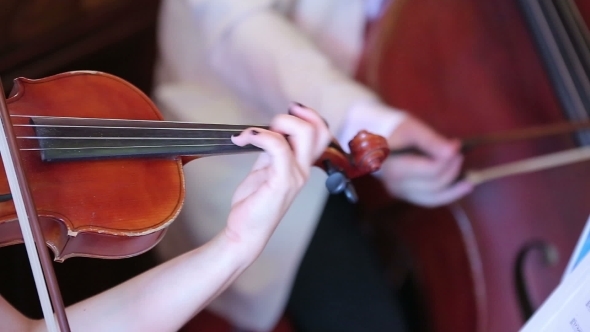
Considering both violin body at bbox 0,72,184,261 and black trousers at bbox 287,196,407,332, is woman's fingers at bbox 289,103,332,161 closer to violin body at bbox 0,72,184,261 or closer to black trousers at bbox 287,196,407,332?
violin body at bbox 0,72,184,261

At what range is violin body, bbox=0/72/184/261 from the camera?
0.51 m

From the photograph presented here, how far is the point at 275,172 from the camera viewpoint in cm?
55

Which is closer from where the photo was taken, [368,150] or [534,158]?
[368,150]

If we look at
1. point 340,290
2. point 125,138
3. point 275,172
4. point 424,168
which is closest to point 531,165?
point 424,168

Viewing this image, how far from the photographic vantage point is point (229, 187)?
76 cm

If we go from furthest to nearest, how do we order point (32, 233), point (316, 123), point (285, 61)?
1. point (285, 61)
2. point (316, 123)
3. point (32, 233)

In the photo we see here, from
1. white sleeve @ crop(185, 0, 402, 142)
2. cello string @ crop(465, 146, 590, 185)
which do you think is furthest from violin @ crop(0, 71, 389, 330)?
cello string @ crop(465, 146, 590, 185)

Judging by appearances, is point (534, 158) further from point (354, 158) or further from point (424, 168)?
point (354, 158)

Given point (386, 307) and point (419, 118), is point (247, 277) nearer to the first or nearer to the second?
point (386, 307)

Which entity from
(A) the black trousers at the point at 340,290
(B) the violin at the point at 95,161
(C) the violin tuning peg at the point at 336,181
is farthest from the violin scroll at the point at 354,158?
(A) the black trousers at the point at 340,290

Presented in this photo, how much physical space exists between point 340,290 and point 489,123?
33 centimetres

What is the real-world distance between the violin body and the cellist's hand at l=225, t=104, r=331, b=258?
7 cm

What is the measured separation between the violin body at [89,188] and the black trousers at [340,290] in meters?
0.31

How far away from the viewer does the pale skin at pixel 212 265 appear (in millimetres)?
559
